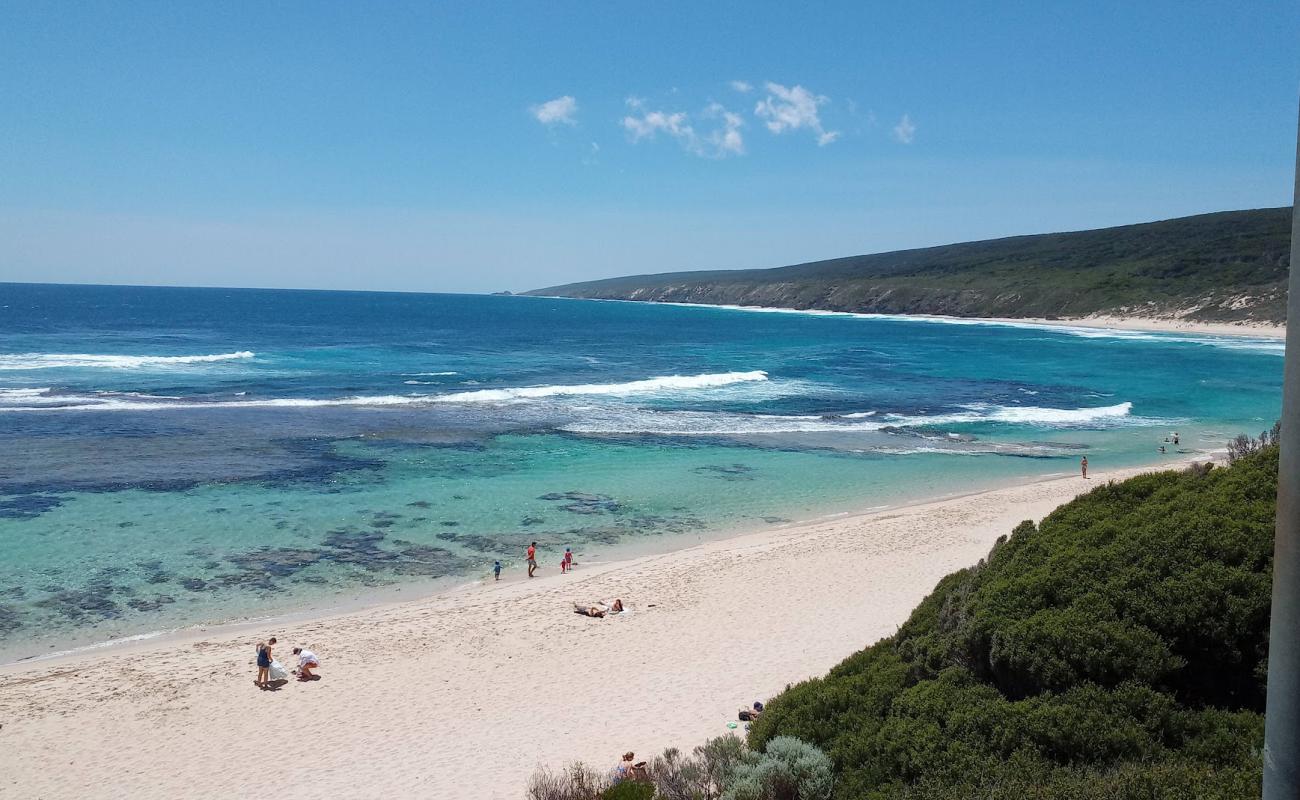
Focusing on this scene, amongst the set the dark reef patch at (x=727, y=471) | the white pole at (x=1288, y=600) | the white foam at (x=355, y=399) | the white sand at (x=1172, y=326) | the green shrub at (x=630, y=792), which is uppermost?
the white sand at (x=1172, y=326)

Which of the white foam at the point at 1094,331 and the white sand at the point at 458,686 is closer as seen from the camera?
the white sand at the point at 458,686

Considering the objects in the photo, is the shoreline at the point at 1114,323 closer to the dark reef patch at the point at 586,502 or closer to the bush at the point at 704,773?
the dark reef patch at the point at 586,502

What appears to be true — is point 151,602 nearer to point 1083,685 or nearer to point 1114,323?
point 1083,685

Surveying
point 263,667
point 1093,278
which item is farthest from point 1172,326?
point 263,667

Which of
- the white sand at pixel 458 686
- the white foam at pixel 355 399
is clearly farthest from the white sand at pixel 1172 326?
the white sand at pixel 458 686

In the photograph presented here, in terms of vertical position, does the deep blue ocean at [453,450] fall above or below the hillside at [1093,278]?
below

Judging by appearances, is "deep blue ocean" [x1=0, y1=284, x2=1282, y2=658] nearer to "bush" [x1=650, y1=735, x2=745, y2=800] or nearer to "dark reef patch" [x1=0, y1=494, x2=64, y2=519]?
"dark reef patch" [x1=0, y1=494, x2=64, y2=519]

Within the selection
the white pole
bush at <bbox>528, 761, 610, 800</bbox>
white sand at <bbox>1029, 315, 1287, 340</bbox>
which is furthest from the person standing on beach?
white sand at <bbox>1029, 315, 1287, 340</bbox>
